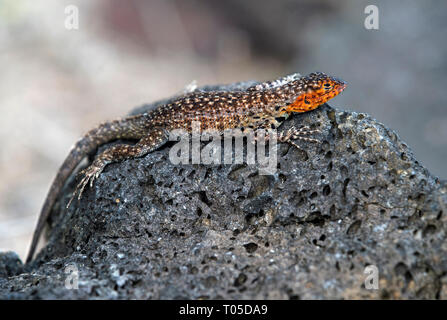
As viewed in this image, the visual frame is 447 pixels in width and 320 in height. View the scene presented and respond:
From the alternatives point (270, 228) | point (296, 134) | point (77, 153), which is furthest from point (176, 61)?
point (270, 228)

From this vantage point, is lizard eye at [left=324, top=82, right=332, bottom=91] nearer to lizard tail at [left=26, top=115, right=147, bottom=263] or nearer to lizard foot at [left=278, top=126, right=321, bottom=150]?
lizard foot at [left=278, top=126, right=321, bottom=150]

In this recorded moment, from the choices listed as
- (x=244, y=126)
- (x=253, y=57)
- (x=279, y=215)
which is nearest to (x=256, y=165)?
(x=279, y=215)

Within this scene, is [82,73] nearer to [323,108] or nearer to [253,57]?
[253,57]

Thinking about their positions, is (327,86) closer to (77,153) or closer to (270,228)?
(270,228)

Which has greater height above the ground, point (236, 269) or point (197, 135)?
point (197, 135)

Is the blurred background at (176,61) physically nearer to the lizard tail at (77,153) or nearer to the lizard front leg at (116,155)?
the lizard tail at (77,153)

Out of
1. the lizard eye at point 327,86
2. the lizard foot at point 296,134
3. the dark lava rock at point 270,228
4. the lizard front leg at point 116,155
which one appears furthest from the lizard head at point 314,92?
the lizard front leg at point 116,155
